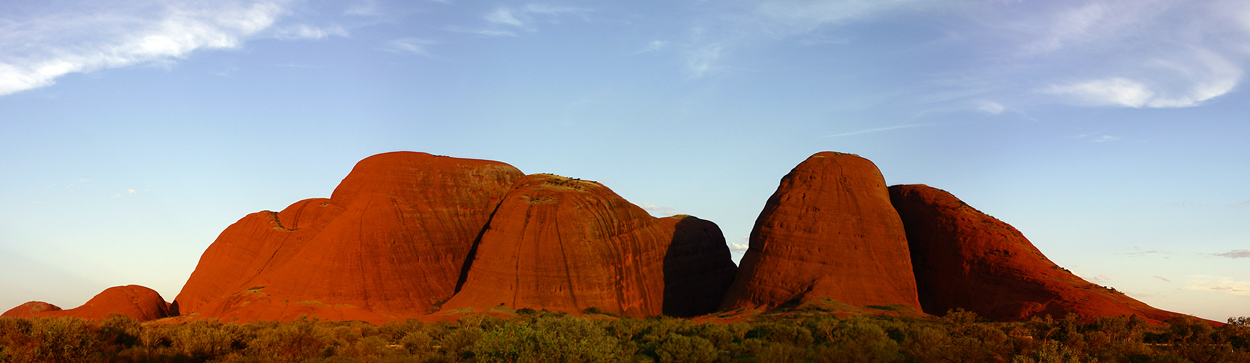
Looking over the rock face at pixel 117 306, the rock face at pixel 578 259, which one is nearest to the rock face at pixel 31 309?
the rock face at pixel 117 306

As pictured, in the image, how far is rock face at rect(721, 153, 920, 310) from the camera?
45.9 meters

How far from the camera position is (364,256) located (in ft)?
169

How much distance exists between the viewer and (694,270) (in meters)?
60.9

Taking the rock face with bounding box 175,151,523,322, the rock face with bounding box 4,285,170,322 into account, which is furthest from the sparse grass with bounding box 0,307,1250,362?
the rock face with bounding box 4,285,170,322

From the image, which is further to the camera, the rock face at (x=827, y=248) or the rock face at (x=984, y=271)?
the rock face at (x=827, y=248)

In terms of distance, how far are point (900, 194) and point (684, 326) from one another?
32.2m

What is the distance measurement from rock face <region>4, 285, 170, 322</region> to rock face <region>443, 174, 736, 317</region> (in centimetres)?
2563

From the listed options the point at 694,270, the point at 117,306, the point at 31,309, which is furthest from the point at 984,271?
the point at 31,309

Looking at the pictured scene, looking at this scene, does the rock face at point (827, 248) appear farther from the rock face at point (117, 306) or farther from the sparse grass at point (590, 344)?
the rock face at point (117, 306)

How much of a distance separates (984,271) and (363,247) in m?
46.9

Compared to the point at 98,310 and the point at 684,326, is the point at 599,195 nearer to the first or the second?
the point at 684,326

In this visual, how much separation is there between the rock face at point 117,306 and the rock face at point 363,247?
3217 mm

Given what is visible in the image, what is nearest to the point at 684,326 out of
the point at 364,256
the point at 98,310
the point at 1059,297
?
the point at 1059,297

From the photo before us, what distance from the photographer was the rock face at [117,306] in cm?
5016
